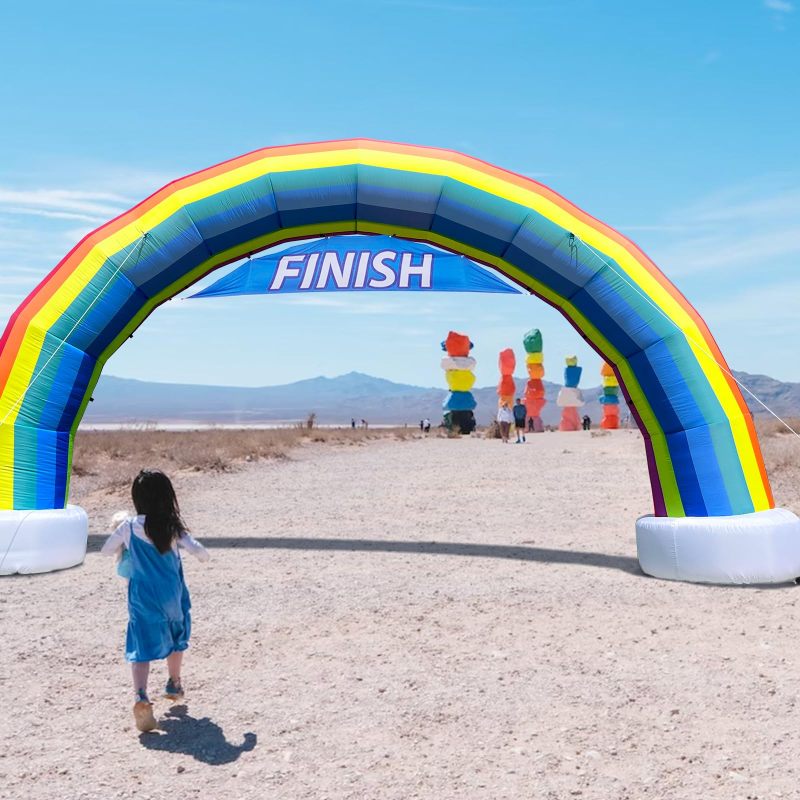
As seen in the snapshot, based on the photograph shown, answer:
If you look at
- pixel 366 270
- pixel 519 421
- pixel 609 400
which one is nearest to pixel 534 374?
pixel 609 400

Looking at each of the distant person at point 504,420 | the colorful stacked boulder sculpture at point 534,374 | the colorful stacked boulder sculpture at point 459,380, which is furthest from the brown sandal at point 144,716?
the colorful stacked boulder sculpture at point 534,374

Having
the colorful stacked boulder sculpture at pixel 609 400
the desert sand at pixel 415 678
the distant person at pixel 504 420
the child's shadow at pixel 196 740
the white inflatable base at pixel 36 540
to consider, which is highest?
the colorful stacked boulder sculpture at pixel 609 400

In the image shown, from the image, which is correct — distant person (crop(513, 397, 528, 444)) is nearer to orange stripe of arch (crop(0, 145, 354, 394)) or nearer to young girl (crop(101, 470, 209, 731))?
orange stripe of arch (crop(0, 145, 354, 394))

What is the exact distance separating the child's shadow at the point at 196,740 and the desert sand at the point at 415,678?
0.01 metres

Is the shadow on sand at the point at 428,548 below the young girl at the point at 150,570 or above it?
below

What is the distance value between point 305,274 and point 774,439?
1625 centimetres

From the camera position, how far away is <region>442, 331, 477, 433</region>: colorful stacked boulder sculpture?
31.6 meters

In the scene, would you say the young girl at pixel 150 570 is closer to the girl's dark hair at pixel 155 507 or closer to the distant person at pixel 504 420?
the girl's dark hair at pixel 155 507

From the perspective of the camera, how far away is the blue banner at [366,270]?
984cm

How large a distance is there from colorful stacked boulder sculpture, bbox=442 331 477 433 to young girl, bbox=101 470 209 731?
26776mm

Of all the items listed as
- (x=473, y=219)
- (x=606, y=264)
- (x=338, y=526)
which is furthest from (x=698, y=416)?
(x=338, y=526)

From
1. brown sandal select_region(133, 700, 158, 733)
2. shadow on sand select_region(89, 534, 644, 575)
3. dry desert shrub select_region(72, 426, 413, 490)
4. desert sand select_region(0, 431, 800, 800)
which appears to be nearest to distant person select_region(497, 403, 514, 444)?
dry desert shrub select_region(72, 426, 413, 490)

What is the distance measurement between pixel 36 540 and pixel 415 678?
4.41 metres

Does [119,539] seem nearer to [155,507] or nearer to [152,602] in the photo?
[155,507]
